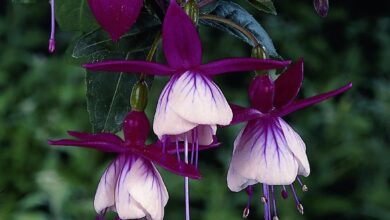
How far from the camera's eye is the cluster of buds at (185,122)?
62 cm

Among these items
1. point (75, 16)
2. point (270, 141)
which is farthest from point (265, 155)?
point (75, 16)

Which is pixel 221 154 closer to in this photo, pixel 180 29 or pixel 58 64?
pixel 58 64

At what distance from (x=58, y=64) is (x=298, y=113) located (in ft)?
2.40

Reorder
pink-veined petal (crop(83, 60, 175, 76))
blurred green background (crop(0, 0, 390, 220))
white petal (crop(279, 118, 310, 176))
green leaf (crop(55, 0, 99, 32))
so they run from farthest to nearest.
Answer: blurred green background (crop(0, 0, 390, 220)) < green leaf (crop(55, 0, 99, 32)) < white petal (crop(279, 118, 310, 176)) < pink-veined petal (crop(83, 60, 175, 76))

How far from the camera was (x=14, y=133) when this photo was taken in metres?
2.13

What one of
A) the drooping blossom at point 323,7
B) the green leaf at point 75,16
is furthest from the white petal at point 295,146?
the green leaf at point 75,16

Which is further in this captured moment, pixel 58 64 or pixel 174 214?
pixel 58 64

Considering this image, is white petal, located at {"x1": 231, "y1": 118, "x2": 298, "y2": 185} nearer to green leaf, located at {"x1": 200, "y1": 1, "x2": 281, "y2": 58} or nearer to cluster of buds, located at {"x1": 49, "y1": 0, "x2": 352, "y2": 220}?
cluster of buds, located at {"x1": 49, "y1": 0, "x2": 352, "y2": 220}

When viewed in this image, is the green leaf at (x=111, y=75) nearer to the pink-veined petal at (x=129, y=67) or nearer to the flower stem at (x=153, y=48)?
the flower stem at (x=153, y=48)

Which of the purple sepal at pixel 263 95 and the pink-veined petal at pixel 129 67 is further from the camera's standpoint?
the purple sepal at pixel 263 95

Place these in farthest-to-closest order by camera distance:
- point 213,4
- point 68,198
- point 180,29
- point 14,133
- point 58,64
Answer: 1. point 58,64
2. point 14,133
3. point 68,198
4. point 213,4
5. point 180,29

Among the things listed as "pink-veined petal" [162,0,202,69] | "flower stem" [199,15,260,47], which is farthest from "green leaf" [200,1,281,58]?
"pink-veined petal" [162,0,202,69]

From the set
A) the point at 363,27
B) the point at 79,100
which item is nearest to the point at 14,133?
the point at 79,100

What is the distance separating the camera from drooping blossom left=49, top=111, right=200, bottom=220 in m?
0.65
